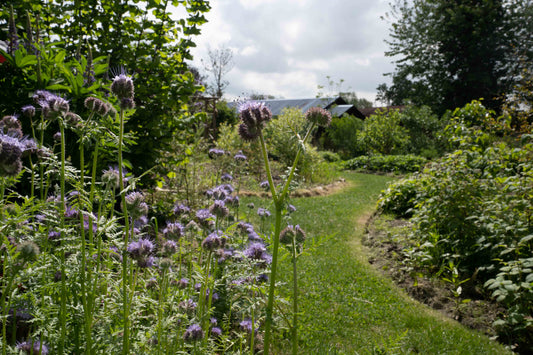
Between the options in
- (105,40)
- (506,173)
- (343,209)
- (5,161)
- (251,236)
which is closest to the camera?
(5,161)

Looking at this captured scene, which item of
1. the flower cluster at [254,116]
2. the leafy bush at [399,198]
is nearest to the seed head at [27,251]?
the flower cluster at [254,116]

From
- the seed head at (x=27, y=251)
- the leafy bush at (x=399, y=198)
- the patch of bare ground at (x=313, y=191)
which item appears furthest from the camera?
the patch of bare ground at (x=313, y=191)

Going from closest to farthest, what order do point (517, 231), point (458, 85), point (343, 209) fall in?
point (517, 231)
point (343, 209)
point (458, 85)

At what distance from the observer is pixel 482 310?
138 inches

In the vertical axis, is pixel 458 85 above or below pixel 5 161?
above

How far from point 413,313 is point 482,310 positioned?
0.68 meters

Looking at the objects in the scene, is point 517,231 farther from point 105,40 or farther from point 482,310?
point 105,40

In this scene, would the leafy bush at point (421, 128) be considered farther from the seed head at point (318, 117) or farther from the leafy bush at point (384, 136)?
the seed head at point (318, 117)

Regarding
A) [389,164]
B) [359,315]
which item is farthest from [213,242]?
[389,164]

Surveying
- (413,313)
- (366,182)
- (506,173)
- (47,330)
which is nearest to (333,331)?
(413,313)

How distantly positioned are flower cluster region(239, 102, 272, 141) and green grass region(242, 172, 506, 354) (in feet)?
3.93

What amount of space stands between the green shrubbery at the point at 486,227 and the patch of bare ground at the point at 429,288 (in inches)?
5.7

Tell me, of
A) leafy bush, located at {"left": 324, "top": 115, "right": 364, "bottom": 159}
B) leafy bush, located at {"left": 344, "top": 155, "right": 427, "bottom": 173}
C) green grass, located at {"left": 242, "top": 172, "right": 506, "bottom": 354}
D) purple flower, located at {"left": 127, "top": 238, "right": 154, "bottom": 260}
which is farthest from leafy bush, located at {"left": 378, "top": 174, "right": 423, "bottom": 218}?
leafy bush, located at {"left": 324, "top": 115, "right": 364, "bottom": 159}

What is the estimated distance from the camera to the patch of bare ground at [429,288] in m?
3.44
